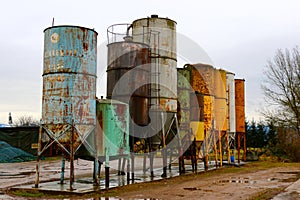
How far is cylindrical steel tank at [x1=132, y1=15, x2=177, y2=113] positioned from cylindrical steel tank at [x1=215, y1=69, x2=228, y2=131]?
6048mm

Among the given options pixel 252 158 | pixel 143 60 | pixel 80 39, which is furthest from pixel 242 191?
pixel 252 158

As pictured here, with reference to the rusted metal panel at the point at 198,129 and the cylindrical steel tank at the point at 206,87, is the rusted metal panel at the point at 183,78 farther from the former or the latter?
the rusted metal panel at the point at 198,129

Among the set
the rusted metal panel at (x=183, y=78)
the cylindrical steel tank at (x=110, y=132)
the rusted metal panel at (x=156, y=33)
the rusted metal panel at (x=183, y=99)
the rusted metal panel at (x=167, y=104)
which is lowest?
the cylindrical steel tank at (x=110, y=132)

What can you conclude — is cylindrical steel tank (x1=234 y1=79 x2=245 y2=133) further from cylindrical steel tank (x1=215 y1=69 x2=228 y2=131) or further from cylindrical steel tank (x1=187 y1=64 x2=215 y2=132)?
cylindrical steel tank (x1=187 y1=64 x2=215 y2=132)

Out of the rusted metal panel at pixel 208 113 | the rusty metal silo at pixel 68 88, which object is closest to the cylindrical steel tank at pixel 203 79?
the rusted metal panel at pixel 208 113

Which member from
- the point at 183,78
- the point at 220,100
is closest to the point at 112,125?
the point at 183,78

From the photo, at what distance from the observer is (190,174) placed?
1880 centimetres

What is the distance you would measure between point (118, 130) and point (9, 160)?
19650 mm

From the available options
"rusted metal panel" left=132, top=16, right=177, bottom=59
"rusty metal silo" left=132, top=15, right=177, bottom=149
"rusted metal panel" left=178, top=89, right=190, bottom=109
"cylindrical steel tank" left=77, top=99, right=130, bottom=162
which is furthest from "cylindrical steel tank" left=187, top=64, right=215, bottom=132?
"cylindrical steel tank" left=77, top=99, right=130, bottom=162

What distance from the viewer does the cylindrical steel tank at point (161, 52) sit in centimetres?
1714

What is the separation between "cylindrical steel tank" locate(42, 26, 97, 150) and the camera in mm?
12578

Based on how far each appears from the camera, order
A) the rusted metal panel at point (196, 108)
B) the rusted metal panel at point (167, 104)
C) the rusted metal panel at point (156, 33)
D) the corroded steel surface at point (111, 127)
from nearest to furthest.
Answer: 1. the corroded steel surface at point (111, 127)
2. the rusted metal panel at point (167, 104)
3. the rusted metal panel at point (156, 33)
4. the rusted metal panel at point (196, 108)

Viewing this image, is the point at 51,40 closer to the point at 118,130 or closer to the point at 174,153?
the point at 118,130

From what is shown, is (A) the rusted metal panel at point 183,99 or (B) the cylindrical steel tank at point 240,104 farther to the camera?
(B) the cylindrical steel tank at point 240,104
